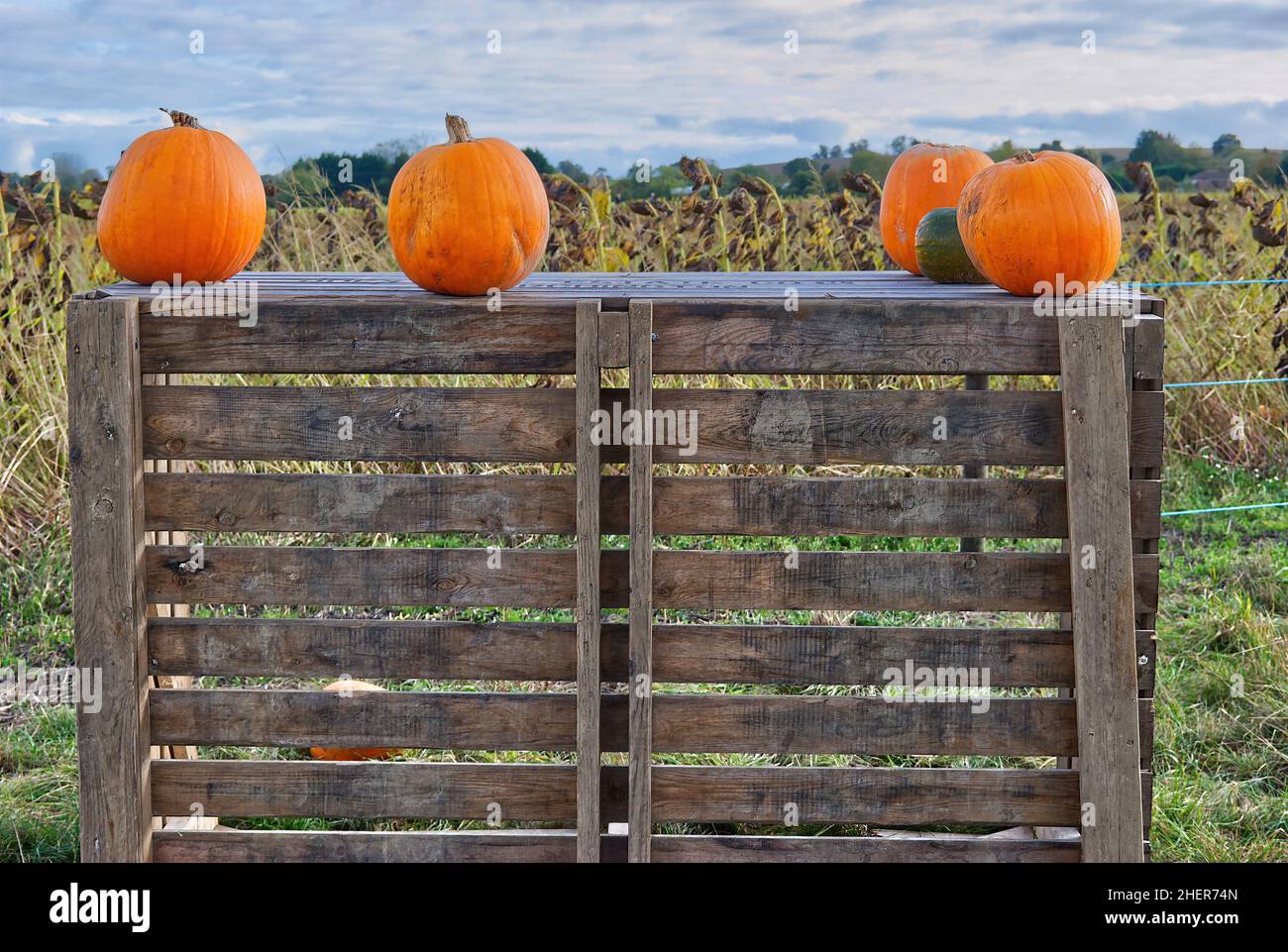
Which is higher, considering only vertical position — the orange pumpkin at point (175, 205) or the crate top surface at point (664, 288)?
the orange pumpkin at point (175, 205)

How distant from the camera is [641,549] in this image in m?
2.74

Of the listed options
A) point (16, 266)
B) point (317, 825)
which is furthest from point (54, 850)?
point (16, 266)

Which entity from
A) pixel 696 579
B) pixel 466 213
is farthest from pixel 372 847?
pixel 466 213

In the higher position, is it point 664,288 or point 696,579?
point 664,288

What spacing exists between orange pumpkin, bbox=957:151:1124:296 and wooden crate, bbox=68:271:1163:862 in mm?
107

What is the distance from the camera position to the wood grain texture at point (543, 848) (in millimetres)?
2848

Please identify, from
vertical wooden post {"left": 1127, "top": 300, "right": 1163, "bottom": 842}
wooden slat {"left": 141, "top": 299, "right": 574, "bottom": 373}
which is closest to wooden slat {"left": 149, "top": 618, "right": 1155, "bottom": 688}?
vertical wooden post {"left": 1127, "top": 300, "right": 1163, "bottom": 842}

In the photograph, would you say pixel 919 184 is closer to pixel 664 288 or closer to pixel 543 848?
pixel 664 288

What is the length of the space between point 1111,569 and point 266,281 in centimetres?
221

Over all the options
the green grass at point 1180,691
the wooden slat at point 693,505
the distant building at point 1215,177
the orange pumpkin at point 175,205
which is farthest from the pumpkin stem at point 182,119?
the distant building at point 1215,177

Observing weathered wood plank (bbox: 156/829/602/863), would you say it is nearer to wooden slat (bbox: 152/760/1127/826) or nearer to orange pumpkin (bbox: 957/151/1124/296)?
wooden slat (bbox: 152/760/1127/826)

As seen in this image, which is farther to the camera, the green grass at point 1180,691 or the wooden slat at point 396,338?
the green grass at point 1180,691

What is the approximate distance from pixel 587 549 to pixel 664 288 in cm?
87

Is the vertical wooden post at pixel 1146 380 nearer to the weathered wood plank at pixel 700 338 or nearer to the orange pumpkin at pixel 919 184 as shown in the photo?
the weathered wood plank at pixel 700 338
